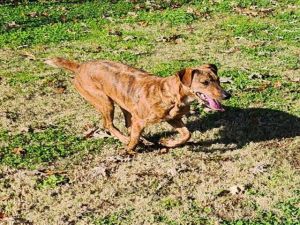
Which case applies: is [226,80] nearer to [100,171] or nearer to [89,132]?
[89,132]

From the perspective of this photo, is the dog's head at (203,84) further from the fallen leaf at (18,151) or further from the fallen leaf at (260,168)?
the fallen leaf at (18,151)

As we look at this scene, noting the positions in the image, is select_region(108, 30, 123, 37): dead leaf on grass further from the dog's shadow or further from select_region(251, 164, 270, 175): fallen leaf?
select_region(251, 164, 270, 175): fallen leaf

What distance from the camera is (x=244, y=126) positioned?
873 cm

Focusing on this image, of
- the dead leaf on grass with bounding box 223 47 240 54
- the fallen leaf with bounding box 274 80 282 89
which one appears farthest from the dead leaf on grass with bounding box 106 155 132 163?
the dead leaf on grass with bounding box 223 47 240 54

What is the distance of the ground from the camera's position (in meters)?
6.47

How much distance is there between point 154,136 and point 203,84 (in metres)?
1.83

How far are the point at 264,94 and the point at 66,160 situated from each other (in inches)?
163

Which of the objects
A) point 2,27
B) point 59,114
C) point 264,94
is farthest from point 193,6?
point 59,114

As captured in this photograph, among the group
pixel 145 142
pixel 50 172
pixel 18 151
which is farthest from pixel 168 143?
pixel 18 151

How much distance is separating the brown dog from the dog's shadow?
2.45ft

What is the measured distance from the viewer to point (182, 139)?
784 cm

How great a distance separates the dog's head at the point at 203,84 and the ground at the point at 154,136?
3.35 feet

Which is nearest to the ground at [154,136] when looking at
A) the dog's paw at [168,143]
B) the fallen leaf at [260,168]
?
the fallen leaf at [260,168]

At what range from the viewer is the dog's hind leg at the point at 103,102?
816 cm
